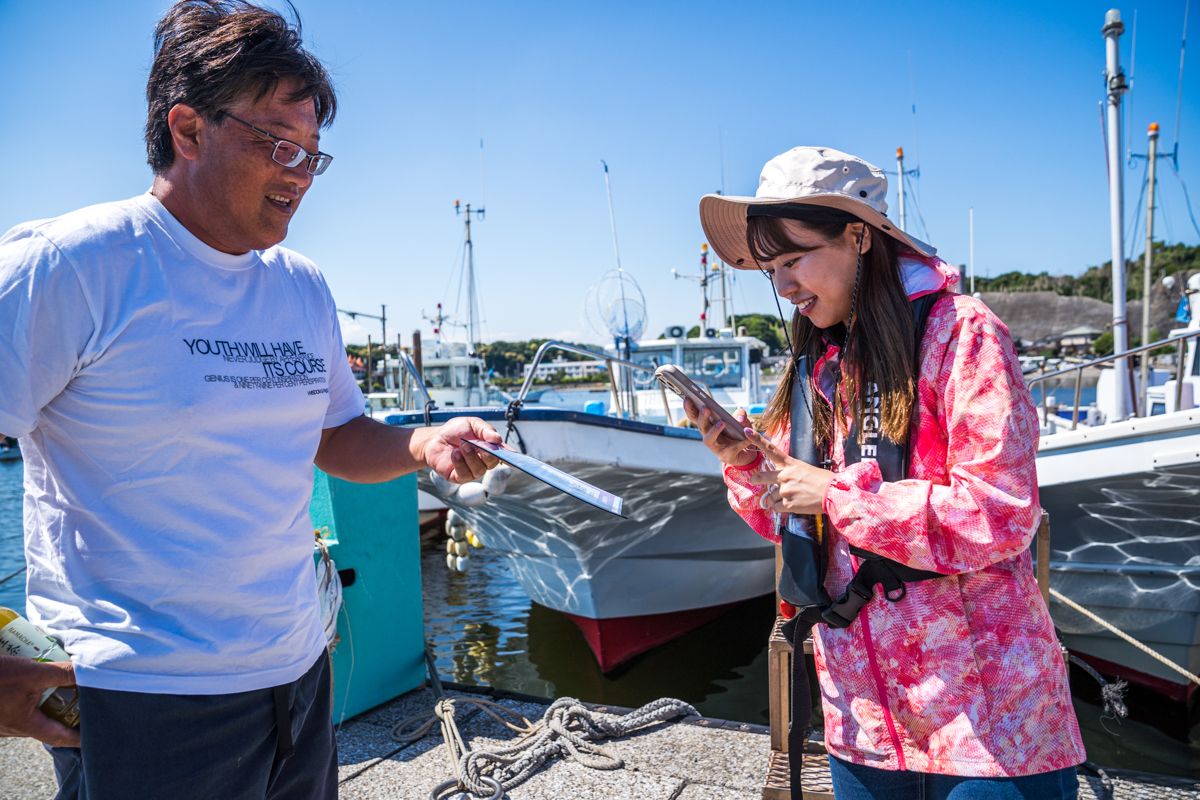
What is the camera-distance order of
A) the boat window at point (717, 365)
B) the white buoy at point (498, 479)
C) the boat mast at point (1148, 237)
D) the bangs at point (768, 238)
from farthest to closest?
the boat window at point (717, 365) < the boat mast at point (1148, 237) < the white buoy at point (498, 479) < the bangs at point (768, 238)

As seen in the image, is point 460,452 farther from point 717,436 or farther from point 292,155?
point 292,155

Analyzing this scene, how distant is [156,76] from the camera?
146 cm

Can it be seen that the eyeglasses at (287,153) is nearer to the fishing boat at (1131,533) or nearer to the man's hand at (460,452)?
the man's hand at (460,452)

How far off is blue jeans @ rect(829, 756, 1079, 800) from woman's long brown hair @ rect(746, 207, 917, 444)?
0.56m

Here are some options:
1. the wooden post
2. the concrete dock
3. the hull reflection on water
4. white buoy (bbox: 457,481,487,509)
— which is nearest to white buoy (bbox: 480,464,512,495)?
white buoy (bbox: 457,481,487,509)

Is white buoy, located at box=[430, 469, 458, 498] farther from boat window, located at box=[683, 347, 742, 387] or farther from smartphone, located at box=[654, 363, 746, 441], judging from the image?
boat window, located at box=[683, 347, 742, 387]

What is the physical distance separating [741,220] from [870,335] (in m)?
0.48

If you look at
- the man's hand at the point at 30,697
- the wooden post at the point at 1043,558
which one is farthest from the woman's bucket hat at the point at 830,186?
the wooden post at the point at 1043,558

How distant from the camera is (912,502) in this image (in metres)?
1.27

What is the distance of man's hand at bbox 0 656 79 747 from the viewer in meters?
1.19

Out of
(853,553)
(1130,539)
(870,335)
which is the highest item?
Result: (870,335)

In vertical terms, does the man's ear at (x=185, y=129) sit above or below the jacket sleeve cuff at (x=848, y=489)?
above

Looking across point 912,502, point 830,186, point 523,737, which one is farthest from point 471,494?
point 912,502

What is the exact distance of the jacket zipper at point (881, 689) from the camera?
4.40ft
